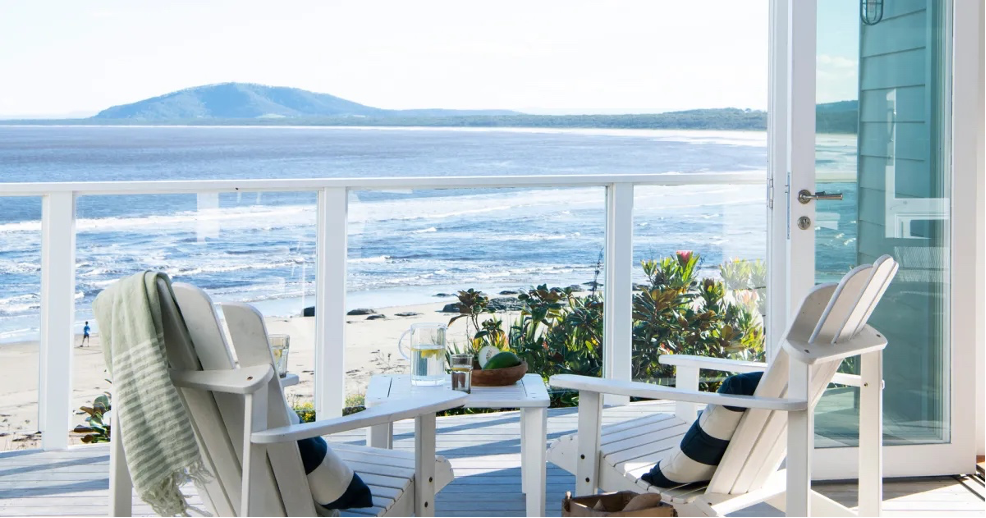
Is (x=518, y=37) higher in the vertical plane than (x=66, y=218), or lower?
higher

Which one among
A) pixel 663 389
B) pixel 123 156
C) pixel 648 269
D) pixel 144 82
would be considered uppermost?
pixel 144 82

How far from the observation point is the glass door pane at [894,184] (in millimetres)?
3156

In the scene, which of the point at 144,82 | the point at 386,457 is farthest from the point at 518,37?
the point at 386,457

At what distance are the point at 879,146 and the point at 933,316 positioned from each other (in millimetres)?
639

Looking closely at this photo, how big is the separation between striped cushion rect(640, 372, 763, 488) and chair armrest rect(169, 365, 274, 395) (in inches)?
39.2

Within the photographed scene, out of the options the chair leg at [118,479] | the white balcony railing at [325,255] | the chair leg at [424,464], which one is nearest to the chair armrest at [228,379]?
the chair leg at [118,479]

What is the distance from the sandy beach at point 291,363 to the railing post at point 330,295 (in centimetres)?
5

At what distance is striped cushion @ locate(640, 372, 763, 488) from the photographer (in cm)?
216

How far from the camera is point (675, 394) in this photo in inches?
84.7

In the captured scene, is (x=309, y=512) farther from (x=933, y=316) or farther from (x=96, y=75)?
(x=96, y=75)

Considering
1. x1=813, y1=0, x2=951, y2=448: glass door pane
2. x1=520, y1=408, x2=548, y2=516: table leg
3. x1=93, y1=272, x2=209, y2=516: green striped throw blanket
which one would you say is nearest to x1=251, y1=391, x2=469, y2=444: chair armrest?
x1=93, y1=272, x2=209, y2=516: green striped throw blanket

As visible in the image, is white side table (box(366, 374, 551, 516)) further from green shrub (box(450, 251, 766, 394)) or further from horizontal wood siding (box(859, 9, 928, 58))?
horizontal wood siding (box(859, 9, 928, 58))

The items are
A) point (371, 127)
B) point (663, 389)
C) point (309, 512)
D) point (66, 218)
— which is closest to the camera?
point (309, 512)

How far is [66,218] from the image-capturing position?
3516mm
